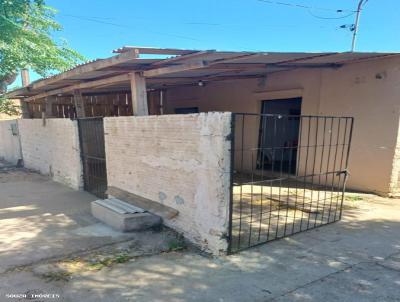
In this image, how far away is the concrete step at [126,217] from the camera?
4504 mm

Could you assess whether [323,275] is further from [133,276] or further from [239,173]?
[239,173]

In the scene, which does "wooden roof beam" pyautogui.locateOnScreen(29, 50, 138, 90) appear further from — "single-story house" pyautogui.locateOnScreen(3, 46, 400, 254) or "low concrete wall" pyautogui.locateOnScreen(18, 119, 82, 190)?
"low concrete wall" pyautogui.locateOnScreen(18, 119, 82, 190)

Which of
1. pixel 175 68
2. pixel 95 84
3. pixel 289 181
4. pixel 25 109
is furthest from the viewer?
pixel 25 109

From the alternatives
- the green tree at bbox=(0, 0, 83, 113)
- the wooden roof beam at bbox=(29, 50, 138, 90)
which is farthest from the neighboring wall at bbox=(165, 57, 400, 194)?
the green tree at bbox=(0, 0, 83, 113)

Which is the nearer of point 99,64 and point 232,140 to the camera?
point 232,140

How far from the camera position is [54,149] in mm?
8531

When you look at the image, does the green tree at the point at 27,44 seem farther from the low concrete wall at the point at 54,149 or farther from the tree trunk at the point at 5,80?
the low concrete wall at the point at 54,149

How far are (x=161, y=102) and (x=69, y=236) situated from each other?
841 cm

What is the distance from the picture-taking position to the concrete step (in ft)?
14.8

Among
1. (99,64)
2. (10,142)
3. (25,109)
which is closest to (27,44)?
(25,109)

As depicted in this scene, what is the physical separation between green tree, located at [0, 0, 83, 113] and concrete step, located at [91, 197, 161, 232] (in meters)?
7.96

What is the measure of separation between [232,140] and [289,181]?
5.15m

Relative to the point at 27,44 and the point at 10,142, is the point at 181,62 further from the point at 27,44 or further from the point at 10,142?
the point at 10,142

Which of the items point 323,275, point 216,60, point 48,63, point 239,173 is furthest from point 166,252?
point 48,63
